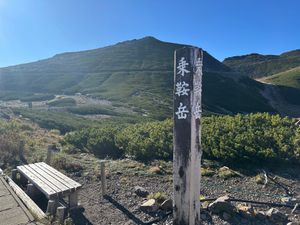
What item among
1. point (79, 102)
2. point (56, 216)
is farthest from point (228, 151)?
point (79, 102)

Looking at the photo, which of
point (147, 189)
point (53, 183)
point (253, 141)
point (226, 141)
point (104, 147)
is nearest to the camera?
point (53, 183)

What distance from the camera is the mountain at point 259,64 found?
5517 inches

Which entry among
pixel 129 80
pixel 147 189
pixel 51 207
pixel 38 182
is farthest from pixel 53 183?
pixel 129 80

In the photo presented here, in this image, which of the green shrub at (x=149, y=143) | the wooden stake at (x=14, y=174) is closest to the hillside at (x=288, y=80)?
the green shrub at (x=149, y=143)

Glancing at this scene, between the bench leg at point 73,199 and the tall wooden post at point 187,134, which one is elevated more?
the tall wooden post at point 187,134

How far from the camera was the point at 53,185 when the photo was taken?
23.1 feet

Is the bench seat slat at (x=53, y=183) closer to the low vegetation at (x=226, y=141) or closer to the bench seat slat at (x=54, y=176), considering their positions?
the bench seat slat at (x=54, y=176)

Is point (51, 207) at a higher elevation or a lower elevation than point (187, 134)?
lower

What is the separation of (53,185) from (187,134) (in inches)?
155

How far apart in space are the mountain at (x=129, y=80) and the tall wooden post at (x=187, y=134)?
1418 inches

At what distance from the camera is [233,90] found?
6962 cm

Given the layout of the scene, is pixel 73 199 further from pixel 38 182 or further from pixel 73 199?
pixel 38 182

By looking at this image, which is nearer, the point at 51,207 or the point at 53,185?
A: the point at 51,207

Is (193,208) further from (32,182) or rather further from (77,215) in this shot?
(32,182)
